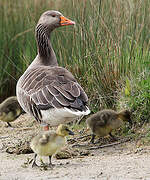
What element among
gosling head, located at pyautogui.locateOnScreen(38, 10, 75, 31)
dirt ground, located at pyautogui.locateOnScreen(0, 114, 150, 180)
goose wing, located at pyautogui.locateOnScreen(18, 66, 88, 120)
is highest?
gosling head, located at pyautogui.locateOnScreen(38, 10, 75, 31)

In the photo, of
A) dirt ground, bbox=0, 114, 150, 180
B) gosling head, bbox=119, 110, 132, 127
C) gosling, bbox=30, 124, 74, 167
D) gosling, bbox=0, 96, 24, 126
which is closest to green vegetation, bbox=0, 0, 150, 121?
gosling head, bbox=119, 110, 132, 127

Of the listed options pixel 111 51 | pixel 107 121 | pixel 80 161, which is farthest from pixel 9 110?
pixel 80 161

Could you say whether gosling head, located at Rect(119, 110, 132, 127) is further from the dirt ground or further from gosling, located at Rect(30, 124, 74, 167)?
gosling, located at Rect(30, 124, 74, 167)

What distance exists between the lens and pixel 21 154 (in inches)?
210

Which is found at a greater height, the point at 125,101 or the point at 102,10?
the point at 102,10

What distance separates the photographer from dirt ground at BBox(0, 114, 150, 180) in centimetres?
407

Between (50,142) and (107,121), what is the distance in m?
1.11

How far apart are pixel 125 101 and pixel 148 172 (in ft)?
5.99

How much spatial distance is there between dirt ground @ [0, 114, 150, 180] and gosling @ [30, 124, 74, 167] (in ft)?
0.57

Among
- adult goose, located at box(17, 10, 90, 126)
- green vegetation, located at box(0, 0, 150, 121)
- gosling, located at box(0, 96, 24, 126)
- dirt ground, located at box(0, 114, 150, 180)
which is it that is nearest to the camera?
dirt ground, located at box(0, 114, 150, 180)

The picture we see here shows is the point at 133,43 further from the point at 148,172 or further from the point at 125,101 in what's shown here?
the point at 148,172

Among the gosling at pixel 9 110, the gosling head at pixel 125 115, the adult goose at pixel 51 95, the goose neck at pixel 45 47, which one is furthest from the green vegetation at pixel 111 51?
the gosling at pixel 9 110

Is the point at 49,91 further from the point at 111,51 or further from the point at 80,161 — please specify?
the point at 111,51

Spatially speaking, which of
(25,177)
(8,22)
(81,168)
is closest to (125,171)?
(81,168)
